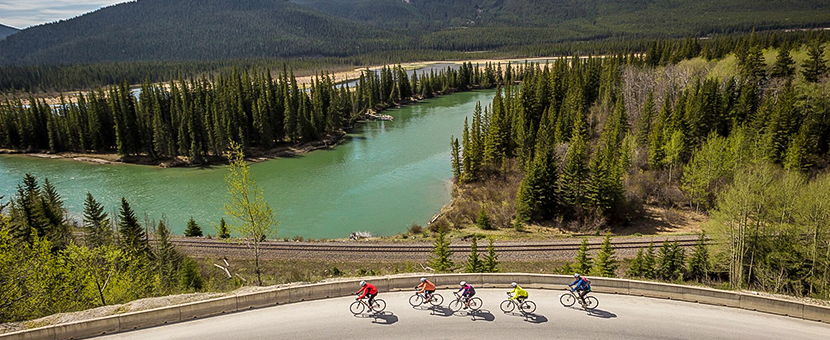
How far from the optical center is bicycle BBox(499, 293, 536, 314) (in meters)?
18.1

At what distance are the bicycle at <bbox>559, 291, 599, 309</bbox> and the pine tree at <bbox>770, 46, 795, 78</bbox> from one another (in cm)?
6513

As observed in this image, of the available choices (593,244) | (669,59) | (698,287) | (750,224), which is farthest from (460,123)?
(698,287)

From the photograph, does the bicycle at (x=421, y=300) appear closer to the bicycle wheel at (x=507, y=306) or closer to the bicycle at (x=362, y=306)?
the bicycle at (x=362, y=306)

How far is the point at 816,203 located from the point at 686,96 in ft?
120

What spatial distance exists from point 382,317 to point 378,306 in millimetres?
535

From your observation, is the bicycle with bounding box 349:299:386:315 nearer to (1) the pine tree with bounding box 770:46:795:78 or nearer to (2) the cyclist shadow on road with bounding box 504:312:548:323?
(2) the cyclist shadow on road with bounding box 504:312:548:323

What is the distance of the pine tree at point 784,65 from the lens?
62469mm

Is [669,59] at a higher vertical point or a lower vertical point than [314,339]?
higher

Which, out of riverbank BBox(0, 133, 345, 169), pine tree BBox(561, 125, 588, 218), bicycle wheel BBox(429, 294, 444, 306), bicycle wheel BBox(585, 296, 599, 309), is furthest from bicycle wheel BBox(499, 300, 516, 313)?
riverbank BBox(0, 133, 345, 169)

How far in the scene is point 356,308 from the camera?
18656mm

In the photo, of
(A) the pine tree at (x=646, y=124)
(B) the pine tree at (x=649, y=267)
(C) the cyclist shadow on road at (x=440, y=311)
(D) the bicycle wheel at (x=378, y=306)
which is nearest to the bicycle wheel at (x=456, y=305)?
(C) the cyclist shadow on road at (x=440, y=311)

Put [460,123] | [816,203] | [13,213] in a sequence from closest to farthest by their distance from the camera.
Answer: [816,203] < [13,213] < [460,123]

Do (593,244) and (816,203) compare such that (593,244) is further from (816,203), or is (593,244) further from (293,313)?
(293,313)

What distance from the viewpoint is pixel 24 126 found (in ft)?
295
